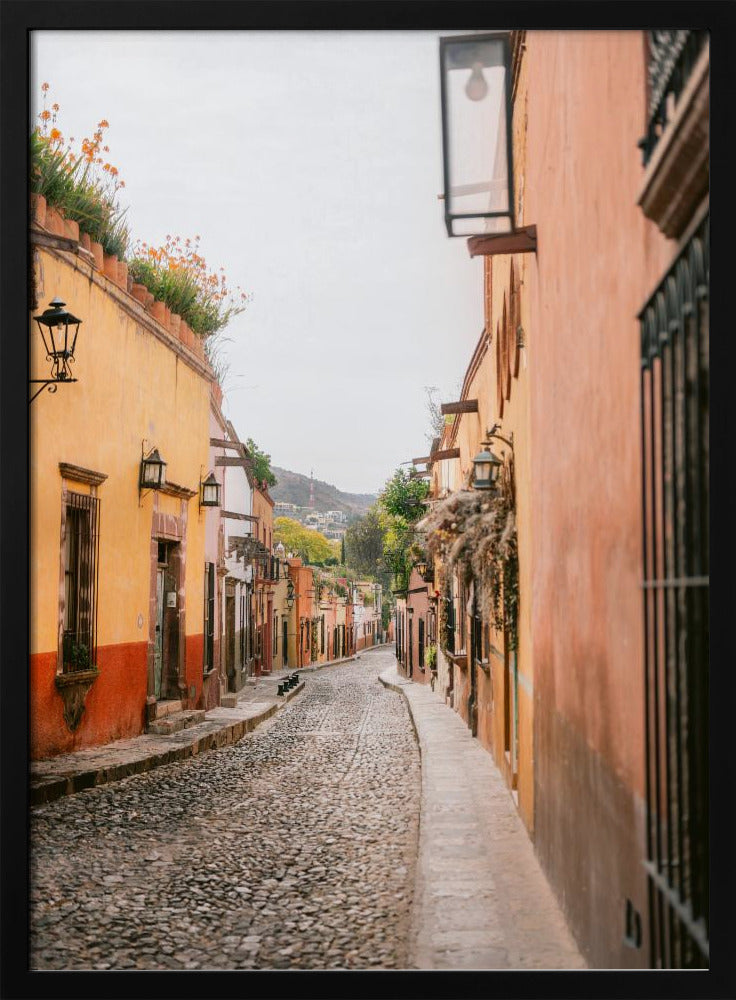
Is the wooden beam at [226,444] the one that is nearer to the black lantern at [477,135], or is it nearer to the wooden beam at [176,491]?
the wooden beam at [176,491]

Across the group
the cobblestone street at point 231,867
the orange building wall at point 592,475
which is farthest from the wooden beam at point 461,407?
the orange building wall at point 592,475

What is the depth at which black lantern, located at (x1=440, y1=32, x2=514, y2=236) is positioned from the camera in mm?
4395

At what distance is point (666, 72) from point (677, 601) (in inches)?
55.2

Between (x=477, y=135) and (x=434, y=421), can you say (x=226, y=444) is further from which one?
(x=477, y=135)

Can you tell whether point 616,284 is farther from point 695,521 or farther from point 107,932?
point 107,932

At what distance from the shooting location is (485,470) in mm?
7973

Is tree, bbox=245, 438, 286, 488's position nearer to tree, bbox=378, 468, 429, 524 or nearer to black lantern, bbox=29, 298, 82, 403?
tree, bbox=378, 468, 429, 524

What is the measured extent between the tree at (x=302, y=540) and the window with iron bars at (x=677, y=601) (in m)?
21.0

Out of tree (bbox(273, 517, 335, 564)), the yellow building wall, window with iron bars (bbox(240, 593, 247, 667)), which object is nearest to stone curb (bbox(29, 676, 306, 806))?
the yellow building wall

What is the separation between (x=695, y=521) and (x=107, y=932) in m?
3.22

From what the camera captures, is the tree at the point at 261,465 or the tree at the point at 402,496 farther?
the tree at the point at 402,496

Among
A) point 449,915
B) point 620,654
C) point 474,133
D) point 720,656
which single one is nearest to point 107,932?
point 449,915

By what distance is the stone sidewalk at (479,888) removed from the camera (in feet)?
12.8

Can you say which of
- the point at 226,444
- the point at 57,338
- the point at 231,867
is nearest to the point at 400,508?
the point at 226,444
